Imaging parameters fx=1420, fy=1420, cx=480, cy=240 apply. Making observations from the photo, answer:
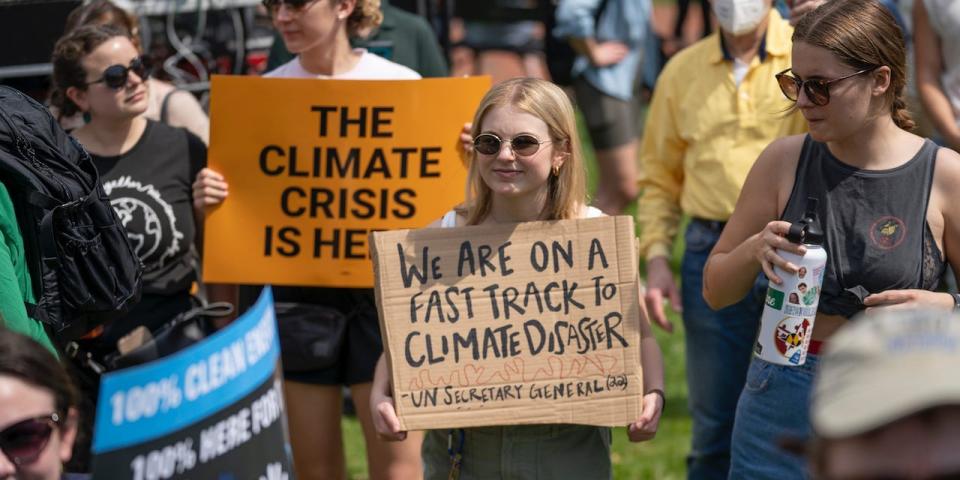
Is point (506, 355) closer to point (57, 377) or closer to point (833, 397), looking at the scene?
point (57, 377)

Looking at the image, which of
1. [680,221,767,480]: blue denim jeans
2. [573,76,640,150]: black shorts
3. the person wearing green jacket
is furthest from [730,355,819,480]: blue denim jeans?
[573,76,640,150]: black shorts

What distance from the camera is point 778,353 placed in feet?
11.9

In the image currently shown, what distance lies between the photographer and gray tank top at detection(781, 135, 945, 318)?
3.56m

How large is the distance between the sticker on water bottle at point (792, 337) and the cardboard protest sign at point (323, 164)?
5.27ft

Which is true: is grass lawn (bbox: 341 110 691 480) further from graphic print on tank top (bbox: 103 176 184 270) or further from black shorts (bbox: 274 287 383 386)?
graphic print on tank top (bbox: 103 176 184 270)

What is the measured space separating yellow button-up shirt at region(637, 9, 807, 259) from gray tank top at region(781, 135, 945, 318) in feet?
3.55

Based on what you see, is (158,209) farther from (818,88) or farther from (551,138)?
(818,88)

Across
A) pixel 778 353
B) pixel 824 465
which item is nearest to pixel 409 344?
pixel 778 353

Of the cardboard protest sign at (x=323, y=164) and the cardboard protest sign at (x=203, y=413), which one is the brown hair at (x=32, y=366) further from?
the cardboard protest sign at (x=323, y=164)

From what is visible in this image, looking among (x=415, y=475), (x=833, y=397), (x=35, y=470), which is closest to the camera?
(x=833, y=397)

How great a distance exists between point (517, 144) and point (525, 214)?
0.21m

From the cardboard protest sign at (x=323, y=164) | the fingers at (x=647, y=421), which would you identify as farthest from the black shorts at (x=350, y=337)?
the fingers at (x=647, y=421)

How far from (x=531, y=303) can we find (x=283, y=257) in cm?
142

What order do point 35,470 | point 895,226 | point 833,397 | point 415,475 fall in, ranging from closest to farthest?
1. point 833,397
2. point 35,470
3. point 895,226
4. point 415,475
